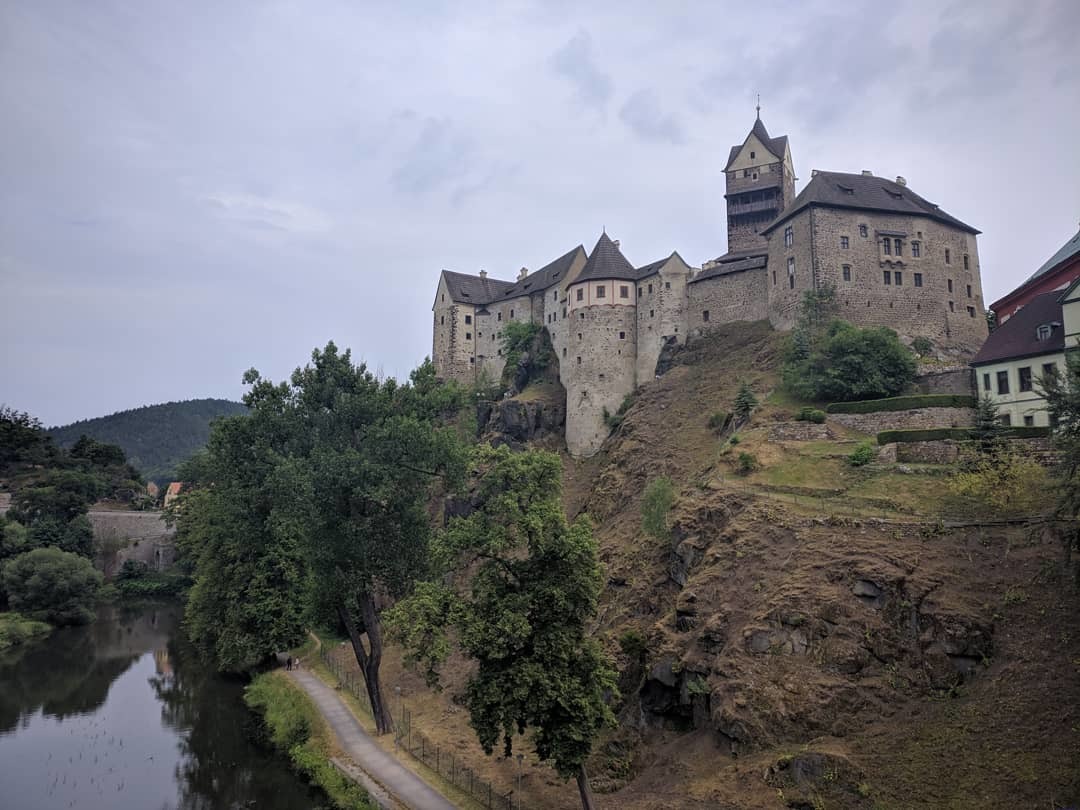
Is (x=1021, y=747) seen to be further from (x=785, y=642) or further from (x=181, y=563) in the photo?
(x=181, y=563)

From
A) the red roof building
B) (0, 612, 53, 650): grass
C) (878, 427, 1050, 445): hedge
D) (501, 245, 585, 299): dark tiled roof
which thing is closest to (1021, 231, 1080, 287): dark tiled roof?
the red roof building

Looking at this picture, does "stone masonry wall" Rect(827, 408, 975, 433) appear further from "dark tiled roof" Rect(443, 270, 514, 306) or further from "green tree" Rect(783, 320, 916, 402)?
"dark tiled roof" Rect(443, 270, 514, 306)

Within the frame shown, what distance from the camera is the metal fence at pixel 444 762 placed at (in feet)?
82.5

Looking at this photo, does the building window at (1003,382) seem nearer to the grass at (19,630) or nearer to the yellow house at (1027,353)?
the yellow house at (1027,353)

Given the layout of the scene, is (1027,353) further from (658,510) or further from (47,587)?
(47,587)

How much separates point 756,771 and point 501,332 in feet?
180

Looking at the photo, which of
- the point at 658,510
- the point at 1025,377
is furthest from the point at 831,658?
the point at 1025,377

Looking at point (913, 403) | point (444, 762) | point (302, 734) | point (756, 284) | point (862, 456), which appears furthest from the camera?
point (756, 284)

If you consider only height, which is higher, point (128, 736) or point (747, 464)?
point (747, 464)

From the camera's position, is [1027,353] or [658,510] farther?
[1027,353]

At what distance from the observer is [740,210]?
2682 inches

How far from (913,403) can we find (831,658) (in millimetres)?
18856

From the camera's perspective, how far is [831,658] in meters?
24.0

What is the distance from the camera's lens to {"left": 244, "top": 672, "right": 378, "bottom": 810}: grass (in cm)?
2759
